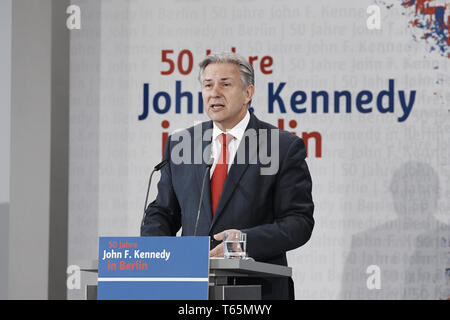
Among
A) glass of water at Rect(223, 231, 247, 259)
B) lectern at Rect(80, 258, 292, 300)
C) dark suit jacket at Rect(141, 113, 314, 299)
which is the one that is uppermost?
dark suit jacket at Rect(141, 113, 314, 299)

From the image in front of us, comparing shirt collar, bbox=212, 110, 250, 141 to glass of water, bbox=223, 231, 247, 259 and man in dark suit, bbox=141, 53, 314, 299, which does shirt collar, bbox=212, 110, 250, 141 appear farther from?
glass of water, bbox=223, 231, 247, 259

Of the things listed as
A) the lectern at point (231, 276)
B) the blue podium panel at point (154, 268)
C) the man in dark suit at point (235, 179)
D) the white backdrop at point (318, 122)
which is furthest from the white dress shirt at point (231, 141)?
the white backdrop at point (318, 122)

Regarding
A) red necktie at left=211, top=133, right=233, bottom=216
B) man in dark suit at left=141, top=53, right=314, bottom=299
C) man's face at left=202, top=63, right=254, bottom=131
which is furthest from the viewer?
man's face at left=202, top=63, right=254, bottom=131

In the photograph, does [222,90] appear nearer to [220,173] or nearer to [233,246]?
[220,173]

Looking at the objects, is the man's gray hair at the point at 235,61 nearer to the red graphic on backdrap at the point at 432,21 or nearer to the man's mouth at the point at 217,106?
the man's mouth at the point at 217,106

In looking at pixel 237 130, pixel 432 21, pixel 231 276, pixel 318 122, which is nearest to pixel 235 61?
pixel 237 130

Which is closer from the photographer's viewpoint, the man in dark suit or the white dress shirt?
the man in dark suit

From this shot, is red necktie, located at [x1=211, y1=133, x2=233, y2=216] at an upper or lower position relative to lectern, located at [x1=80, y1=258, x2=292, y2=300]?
upper

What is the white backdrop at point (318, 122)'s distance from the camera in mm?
5055

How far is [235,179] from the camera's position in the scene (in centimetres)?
343

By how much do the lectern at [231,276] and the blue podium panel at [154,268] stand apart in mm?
68

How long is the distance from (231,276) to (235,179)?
0.86m

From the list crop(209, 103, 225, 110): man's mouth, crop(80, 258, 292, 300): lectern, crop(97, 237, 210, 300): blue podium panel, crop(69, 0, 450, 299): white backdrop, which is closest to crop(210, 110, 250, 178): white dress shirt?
crop(209, 103, 225, 110): man's mouth

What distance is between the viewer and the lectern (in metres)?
2.50
